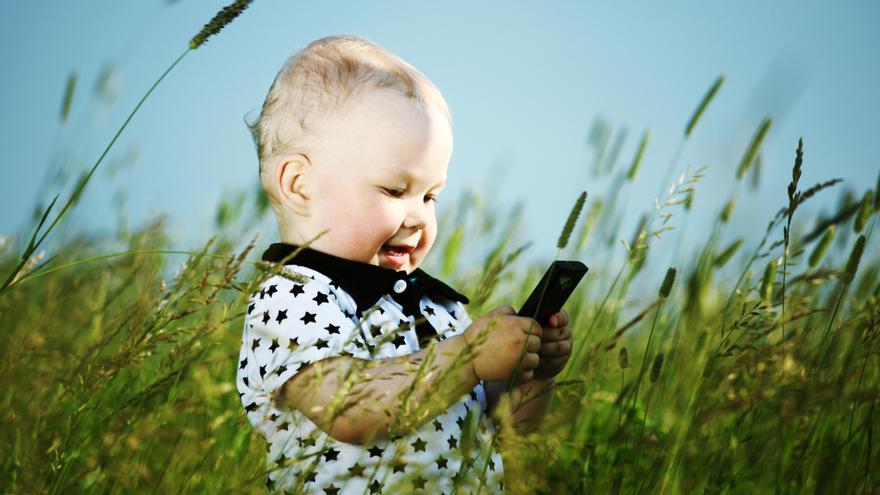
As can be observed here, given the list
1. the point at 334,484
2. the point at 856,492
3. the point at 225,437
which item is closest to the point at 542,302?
the point at 334,484

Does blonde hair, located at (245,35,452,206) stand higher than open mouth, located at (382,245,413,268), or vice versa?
blonde hair, located at (245,35,452,206)

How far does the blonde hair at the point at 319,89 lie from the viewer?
1712 millimetres

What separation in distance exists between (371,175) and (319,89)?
0.78 feet

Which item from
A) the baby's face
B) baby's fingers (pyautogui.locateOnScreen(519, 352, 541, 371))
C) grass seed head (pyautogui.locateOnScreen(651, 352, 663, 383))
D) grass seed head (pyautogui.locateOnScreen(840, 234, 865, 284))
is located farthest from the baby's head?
grass seed head (pyautogui.locateOnScreen(840, 234, 865, 284))

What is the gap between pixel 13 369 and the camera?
137 centimetres

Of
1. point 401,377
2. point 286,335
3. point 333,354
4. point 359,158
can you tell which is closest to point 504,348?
point 401,377

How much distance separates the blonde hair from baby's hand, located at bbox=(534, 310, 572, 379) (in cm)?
52

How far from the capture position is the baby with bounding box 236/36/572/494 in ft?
4.66

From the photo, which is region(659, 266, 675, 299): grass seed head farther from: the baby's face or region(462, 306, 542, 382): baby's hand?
the baby's face

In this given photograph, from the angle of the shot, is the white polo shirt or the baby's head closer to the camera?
the white polo shirt

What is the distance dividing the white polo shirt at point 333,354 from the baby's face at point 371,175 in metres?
0.06

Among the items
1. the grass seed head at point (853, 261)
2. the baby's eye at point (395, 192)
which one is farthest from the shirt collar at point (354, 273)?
the grass seed head at point (853, 261)

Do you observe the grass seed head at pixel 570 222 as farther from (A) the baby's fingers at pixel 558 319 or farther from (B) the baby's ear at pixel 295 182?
(B) the baby's ear at pixel 295 182

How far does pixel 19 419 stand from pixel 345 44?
1.05m
